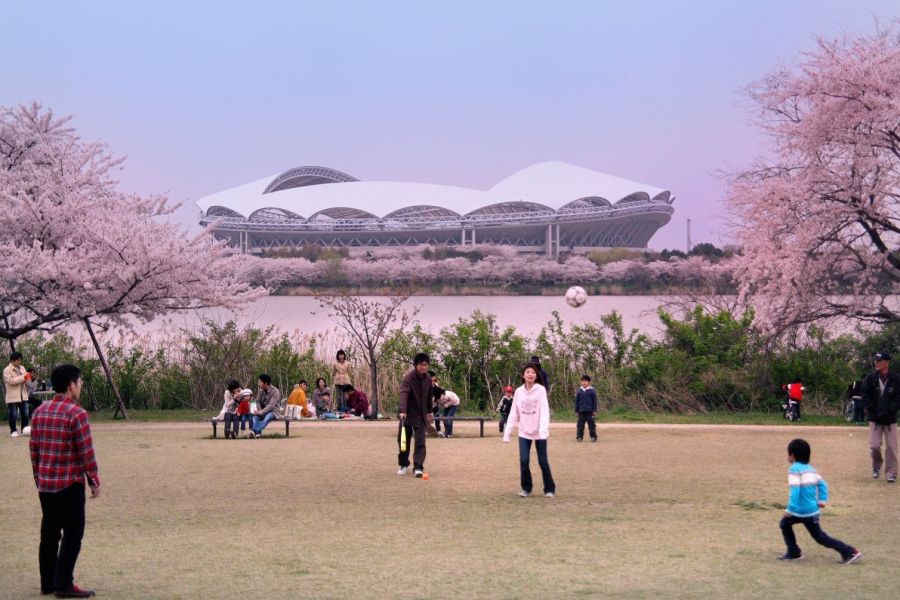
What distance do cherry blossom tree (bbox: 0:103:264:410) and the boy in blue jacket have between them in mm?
14646

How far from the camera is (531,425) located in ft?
31.6

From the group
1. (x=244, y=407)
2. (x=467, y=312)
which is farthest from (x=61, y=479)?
Answer: (x=467, y=312)

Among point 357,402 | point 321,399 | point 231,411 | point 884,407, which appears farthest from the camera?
point 321,399

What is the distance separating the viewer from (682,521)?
8266 mm

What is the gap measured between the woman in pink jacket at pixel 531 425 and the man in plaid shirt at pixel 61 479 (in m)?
4.33

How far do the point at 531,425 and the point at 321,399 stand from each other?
10.5 m

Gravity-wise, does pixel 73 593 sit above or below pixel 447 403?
below

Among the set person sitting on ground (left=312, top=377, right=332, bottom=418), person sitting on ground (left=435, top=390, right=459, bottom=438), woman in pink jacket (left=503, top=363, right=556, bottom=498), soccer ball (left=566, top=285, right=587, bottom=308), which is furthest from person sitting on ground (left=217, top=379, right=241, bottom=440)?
soccer ball (left=566, top=285, right=587, bottom=308)

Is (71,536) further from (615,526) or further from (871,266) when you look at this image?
(871,266)

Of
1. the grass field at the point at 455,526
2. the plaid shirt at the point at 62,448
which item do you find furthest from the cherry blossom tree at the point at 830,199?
the plaid shirt at the point at 62,448

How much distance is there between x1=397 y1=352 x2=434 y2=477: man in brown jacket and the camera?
10797 mm

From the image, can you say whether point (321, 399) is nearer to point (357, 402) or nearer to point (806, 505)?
point (357, 402)

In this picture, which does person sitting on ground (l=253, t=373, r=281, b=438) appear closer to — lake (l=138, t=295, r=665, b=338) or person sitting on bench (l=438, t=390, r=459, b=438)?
person sitting on bench (l=438, t=390, r=459, b=438)

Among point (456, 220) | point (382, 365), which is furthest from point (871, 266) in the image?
point (456, 220)
